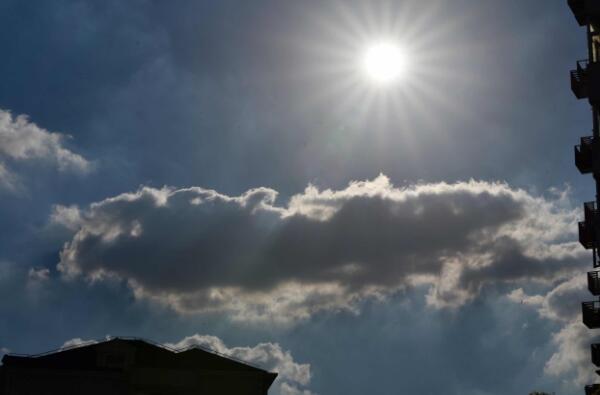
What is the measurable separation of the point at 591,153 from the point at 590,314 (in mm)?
10975

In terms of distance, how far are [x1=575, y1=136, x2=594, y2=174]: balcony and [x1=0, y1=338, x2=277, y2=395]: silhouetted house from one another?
29.5 m

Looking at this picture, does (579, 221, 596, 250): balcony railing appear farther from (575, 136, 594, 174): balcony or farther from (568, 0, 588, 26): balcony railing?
(568, 0, 588, 26): balcony railing

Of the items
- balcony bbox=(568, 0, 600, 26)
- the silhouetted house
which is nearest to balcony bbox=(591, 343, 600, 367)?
balcony bbox=(568, 0, 600, 26)

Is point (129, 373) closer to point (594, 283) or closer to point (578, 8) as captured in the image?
point (594, 283)

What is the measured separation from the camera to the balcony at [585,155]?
2037 inches

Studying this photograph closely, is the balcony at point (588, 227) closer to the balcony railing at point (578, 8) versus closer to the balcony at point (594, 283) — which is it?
the balcony at point (594, 283)

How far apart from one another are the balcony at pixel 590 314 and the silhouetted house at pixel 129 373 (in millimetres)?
25251

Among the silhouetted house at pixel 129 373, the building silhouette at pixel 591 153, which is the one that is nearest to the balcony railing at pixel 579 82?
the building silhouette at pixel 591 153

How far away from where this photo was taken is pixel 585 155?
51.9 metres

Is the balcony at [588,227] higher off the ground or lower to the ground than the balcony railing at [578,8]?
lower

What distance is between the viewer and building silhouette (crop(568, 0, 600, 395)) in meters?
51.1

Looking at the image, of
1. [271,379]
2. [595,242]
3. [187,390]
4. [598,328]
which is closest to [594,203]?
[595,242]

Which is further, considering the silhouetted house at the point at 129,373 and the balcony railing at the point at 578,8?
the silhouetted house at the point at 129,373

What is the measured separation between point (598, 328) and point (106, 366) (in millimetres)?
37403
